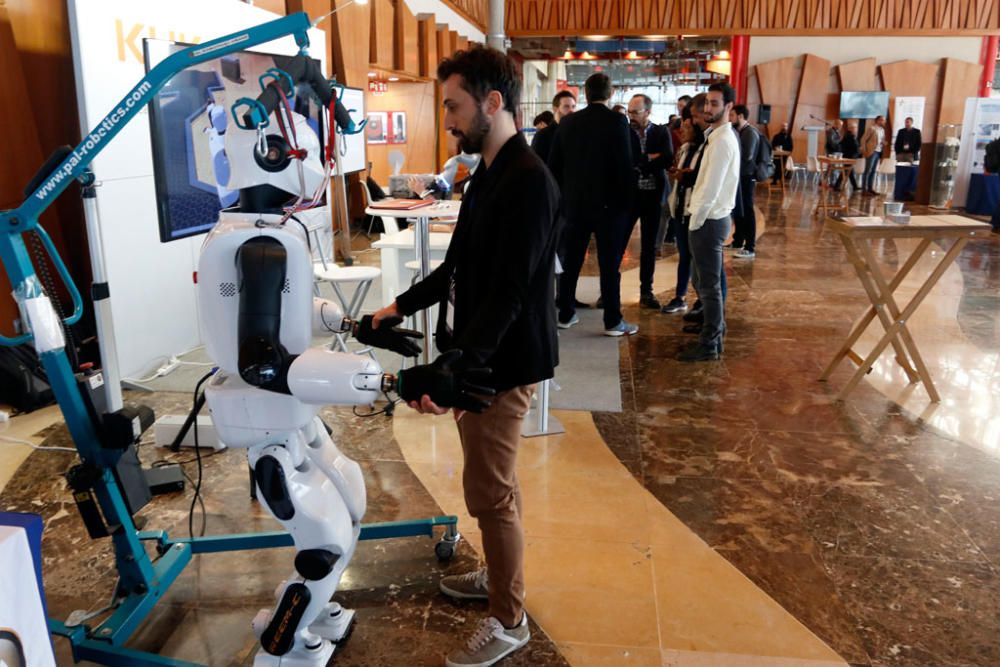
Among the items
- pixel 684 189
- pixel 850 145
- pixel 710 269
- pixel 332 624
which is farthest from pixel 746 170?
pixel 850 145

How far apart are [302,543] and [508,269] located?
0.85m

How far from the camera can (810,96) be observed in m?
16.8

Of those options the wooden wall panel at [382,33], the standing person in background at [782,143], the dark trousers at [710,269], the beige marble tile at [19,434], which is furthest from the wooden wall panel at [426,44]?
the beige marble tile at [19,434]

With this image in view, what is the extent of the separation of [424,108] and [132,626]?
39.1ft

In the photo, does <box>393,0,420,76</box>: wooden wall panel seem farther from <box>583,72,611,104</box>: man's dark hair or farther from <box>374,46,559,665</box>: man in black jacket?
<box>374,46,559,665</box>: man in black jacket

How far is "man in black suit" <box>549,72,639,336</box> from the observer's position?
4.77 m

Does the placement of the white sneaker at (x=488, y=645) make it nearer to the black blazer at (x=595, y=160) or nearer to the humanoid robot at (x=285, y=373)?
the humanoid robot at (x=285, y=373)

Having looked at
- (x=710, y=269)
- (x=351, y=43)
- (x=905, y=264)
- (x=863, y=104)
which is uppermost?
(x=351, y=43)

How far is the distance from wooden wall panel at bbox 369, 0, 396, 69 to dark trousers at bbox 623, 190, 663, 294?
4.80 metres

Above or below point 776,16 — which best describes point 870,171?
below

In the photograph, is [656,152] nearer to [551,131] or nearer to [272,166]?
[551,131]

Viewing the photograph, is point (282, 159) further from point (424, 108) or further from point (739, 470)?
point (424, 108)

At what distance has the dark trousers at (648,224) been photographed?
5738mm

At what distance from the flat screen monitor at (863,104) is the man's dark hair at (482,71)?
17077 millimetres
